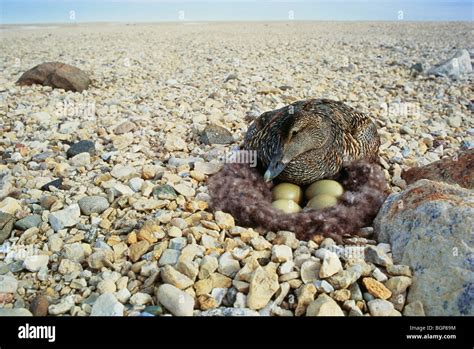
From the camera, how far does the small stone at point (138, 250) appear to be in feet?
12.5

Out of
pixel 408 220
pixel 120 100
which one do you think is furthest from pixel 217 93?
pixel 408 220

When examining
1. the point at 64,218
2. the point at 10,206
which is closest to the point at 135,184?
the point at 64,218

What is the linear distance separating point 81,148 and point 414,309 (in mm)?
4700

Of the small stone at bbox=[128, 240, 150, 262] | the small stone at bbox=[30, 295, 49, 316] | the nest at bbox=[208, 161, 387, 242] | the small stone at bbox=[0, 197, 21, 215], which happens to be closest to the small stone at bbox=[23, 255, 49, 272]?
the small stone at bbox=[30, 295, 49, 316]

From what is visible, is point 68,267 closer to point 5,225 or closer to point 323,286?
point 5,225

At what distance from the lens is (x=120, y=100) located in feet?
28.6

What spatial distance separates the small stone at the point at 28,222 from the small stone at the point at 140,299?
1.61 meters

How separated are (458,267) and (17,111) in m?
7.34

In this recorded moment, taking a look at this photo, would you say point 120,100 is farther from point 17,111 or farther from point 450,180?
point 450,180

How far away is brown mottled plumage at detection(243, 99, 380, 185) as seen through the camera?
14.3 ft

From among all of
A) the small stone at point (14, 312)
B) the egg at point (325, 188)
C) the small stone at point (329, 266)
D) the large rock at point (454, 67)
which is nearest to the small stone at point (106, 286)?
the small stone at point (14, 312)

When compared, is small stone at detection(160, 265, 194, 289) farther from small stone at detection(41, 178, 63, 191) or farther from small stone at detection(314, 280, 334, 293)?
small stone at detection(41, 178, 63, 191)

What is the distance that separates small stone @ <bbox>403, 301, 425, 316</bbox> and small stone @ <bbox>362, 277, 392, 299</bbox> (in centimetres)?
15

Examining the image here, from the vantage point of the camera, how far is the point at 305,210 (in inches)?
171
